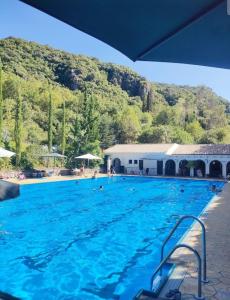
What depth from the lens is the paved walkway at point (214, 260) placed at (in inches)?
166

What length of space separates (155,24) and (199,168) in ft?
105

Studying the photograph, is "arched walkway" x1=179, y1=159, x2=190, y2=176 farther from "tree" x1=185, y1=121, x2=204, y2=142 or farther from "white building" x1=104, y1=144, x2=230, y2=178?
"tree" x1=185, y1=121, x2=204, y2=142

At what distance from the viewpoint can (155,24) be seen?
2516 mm

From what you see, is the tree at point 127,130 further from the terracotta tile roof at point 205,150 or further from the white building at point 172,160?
the terracotta tile roof at point 205,150

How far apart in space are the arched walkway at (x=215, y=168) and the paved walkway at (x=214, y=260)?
2268 centimetres

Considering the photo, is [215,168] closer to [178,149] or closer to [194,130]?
[178,149]

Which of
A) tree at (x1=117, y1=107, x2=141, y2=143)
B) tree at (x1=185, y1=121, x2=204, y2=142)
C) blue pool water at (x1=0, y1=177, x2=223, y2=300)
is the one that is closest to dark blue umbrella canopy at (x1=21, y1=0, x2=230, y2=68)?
blue pool water at (x1=0, y1=177, x2=223, y2=300)

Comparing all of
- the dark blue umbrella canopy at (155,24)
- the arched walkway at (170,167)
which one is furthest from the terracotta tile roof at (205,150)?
the dark blue umbrella canopy at (155,24)

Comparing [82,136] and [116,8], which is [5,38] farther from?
[116,8]

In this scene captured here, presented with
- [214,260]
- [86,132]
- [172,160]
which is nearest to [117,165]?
[86,132]

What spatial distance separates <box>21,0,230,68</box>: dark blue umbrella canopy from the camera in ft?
7.03

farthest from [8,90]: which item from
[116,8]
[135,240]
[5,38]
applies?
[116,8]

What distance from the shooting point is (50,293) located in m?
5.94

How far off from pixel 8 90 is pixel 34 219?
38.6m
